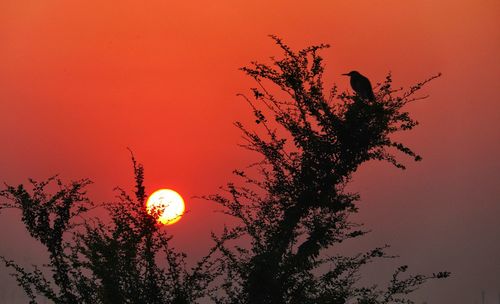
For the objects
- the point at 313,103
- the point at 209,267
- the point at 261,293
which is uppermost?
the point at 313,103

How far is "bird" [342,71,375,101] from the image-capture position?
38.1 ft

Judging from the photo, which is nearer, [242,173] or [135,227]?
[135,227]

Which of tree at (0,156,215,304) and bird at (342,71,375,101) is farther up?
bird at (342,71,375,101)

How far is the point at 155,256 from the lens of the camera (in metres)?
10.4

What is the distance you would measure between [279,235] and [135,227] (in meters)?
2.57

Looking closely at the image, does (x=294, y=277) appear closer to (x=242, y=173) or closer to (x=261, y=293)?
(x=261, y=293)

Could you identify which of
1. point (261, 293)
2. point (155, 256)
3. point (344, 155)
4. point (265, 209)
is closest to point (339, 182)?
point (344, 155)

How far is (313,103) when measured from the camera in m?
10.7

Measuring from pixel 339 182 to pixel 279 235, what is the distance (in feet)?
4.98

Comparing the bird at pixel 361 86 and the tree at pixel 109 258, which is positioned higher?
the bird at pixel 361 86

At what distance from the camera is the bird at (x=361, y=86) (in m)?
11.6

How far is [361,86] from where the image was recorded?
1289 cm

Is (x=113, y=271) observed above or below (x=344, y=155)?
below

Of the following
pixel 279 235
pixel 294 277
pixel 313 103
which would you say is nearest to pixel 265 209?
pixel 279 235
